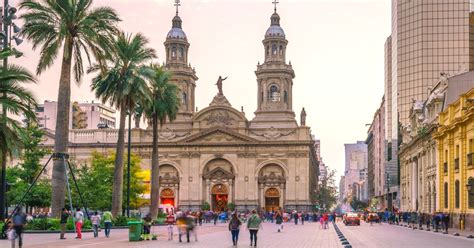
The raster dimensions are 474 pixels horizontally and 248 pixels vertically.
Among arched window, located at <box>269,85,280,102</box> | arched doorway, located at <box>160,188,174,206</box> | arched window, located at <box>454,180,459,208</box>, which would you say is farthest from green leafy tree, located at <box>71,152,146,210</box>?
arched window, located at <box>454,180,459,208</box>

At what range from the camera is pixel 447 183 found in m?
58.2

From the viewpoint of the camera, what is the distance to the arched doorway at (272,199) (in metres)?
114

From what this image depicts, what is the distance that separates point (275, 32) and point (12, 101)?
85.3 metres

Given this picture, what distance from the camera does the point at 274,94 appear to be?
119438 millimetres

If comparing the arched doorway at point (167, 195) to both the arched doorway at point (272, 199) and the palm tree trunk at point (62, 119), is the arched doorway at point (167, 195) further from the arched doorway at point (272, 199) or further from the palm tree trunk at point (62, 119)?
the palm tree trunk at point (62, 119)

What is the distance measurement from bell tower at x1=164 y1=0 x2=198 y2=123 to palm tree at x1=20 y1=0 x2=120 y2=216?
253ft

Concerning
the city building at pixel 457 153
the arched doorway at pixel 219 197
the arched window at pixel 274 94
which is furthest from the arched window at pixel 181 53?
→ the city building at pixel 457 153

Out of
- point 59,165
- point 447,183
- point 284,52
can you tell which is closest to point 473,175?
point 447,183

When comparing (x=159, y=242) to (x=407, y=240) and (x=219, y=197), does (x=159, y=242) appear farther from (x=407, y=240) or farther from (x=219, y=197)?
(x=219, y=197)

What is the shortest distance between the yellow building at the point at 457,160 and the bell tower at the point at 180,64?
210ft

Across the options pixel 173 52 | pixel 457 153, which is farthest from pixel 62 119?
pixel 173 52

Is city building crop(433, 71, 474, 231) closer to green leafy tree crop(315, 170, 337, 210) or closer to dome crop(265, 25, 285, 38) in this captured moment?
dome crop(265, 25, 285, 38)

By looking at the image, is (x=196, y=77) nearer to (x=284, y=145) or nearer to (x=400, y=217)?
(x=284, y=145)

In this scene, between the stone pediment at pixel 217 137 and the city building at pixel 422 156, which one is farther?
the stone pediment at pixel 217 137
